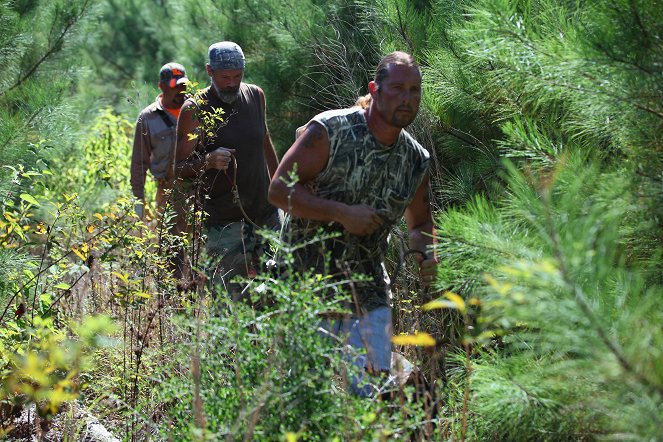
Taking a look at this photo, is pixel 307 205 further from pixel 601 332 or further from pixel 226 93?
pixel 226 93

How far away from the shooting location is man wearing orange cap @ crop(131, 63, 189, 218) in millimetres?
7391

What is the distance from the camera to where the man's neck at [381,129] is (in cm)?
416

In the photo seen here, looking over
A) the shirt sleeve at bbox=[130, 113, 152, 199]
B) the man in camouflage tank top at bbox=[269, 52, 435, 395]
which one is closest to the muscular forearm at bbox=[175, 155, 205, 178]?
the shirt sleeve at bbox=[130, 113, 152, 199]

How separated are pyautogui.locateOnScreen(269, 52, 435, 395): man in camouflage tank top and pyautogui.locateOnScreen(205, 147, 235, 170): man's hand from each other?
1.49 metres

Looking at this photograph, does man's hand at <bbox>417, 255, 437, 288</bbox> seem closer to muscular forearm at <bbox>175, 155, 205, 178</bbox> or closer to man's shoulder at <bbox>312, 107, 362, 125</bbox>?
man's shoulder at <bbox>312, 107, 362, 125</bbox>

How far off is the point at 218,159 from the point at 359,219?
6.05 ft

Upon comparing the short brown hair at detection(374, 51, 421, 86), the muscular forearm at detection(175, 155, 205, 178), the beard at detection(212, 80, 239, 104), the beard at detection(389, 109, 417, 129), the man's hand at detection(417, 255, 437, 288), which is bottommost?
the muscular forearm at detection(175, 155, 205, 178)

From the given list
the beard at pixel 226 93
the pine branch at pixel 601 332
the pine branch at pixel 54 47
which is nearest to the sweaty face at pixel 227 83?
the beard at pixel 226 93

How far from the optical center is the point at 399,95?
4.09 meters

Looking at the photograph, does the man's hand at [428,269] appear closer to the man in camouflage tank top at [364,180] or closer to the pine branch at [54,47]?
the man in camouflage tank top at [364,180]

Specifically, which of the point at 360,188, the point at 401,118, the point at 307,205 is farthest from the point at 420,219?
the point at 307,205

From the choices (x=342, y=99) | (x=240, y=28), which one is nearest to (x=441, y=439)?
(x=342, y=99)

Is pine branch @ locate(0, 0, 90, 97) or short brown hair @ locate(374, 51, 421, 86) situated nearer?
short brown hair @ locate(374, 51, 421, 86)

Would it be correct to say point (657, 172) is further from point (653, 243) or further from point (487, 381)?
point (487, 381)
